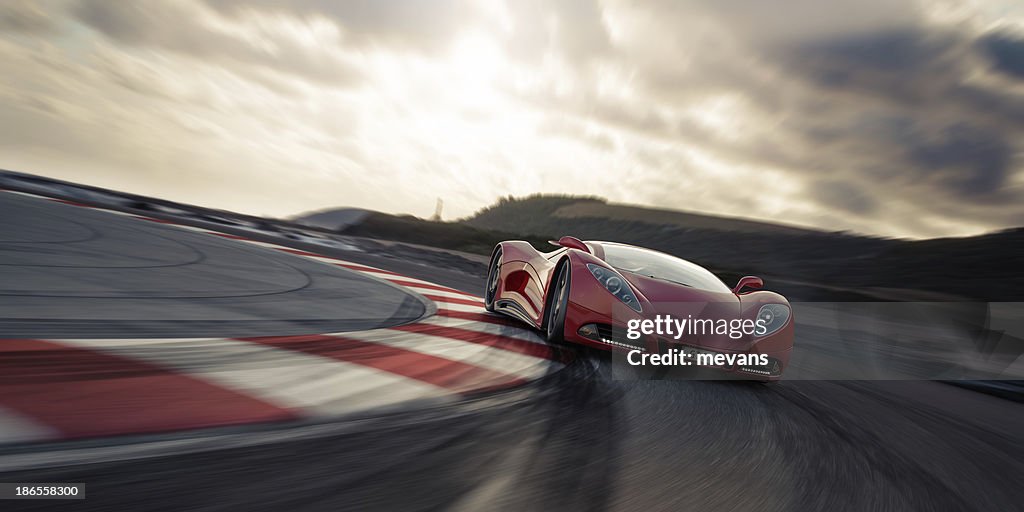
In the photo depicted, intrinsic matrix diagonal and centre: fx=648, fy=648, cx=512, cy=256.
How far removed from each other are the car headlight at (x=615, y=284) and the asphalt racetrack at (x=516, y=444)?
46 cm

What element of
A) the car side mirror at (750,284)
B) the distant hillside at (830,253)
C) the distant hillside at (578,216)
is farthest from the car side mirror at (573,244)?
the distant hillside at (578,216)

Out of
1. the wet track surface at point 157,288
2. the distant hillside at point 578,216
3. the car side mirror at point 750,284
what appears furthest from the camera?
the distant hillside at point 578,216

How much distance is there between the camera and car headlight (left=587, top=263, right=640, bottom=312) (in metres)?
3.92

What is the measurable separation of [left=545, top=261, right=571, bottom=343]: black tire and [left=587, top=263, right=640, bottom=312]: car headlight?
7.9 inches

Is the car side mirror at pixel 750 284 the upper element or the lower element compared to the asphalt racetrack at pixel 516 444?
upper

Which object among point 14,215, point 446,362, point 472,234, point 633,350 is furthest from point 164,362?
point 472,234

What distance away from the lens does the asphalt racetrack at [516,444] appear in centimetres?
156

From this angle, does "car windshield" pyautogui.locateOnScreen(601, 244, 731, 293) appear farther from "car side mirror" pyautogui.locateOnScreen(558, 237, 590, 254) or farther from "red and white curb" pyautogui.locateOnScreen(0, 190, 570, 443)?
"red and white curb" pyautogui.locateOnScreen(0, 190, 570, 443)

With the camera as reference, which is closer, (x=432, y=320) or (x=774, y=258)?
(x=432, y=320)

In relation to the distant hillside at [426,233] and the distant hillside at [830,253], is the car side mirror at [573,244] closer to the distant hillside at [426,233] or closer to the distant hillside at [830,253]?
the distant hillside at [830,253]

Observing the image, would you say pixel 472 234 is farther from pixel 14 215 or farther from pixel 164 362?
pixel 164 362

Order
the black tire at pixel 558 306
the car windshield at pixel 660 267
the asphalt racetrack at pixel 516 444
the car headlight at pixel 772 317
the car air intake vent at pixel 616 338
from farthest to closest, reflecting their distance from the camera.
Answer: the car windshield at pixel 660 267 → the black tire at pixel 558 306 → the car headlight at pixel 772 317 → the car air intake vent at pixel 616 338 → the asphalt racetrack at pixel 516 444

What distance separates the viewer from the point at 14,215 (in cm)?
691

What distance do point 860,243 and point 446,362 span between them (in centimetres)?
1508
